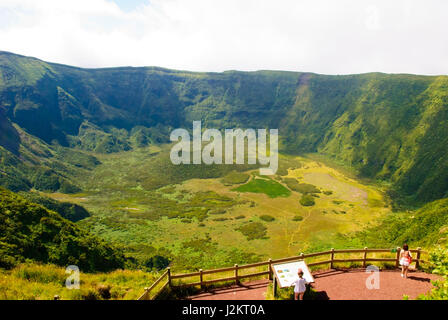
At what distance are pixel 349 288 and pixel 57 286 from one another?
660 inches

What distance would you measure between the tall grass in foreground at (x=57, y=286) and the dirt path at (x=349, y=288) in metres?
4.58

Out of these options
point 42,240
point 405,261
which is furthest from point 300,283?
point 42,240

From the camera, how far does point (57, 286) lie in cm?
1477

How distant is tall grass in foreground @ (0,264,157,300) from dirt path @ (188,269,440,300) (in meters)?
4.58

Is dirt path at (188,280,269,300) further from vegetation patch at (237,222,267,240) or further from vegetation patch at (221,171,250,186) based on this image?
vegetation patch at (221,171,250,186)

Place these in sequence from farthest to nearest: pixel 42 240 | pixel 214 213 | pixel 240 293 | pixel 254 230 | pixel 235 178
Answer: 1. pixel 235 178
2. pixel 214 213
3. pixel 254 230
4. pixel 42 240
5. pixel 240 293

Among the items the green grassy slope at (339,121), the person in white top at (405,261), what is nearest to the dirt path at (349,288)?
the person in white top at (405,261)

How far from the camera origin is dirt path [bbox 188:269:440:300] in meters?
14.7

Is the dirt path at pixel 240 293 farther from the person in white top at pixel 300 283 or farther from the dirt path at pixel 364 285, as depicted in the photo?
the dirt path at pixel 364 285

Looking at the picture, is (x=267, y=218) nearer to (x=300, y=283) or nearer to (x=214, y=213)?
(x=214, y=213)

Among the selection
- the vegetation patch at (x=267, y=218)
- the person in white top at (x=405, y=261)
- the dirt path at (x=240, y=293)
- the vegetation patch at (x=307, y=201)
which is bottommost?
the vegetation patch at (x=267, y=218)

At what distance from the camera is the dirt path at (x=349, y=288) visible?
1472 centimetres

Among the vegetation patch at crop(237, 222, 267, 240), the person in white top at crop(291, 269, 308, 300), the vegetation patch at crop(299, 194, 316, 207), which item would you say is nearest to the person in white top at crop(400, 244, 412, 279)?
the person in white top at crop(291, 269, 308, 300)
